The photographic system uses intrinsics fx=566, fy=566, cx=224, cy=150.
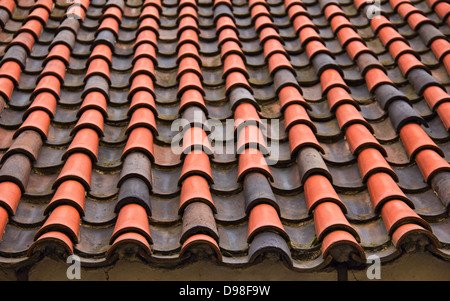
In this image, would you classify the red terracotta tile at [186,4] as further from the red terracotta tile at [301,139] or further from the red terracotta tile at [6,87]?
the red terracotta tile at [301,139]

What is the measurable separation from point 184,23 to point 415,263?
3046 millimetres

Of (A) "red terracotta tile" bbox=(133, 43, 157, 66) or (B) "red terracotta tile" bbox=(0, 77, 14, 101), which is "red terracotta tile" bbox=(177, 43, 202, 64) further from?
(B) "red terracotta tile" bbox=(0, 77, 14, 101)

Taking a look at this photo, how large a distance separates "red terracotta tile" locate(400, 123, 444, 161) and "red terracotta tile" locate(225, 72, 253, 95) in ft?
3.88

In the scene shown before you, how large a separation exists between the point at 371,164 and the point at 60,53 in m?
2.65

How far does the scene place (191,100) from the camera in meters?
4.02

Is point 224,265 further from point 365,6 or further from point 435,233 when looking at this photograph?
point 365,6

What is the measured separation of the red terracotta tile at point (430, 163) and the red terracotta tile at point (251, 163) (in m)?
0.92

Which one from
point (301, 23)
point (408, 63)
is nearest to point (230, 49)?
point (301, 23)

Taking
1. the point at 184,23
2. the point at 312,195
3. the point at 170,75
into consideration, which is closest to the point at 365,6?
the point at 184,23

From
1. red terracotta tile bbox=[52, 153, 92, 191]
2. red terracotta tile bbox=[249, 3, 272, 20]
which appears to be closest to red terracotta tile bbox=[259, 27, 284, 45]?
red terracotta tile bbox=[249, 3, 272, 20]

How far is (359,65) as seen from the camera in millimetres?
4547

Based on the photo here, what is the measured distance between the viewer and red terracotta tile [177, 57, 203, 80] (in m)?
4.42

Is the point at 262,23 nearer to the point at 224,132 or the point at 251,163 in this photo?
the point at 224,132

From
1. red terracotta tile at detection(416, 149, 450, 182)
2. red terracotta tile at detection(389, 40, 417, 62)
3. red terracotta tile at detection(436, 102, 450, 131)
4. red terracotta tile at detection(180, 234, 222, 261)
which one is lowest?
red terracotta tile at detection(180, 234, 222, 261)
